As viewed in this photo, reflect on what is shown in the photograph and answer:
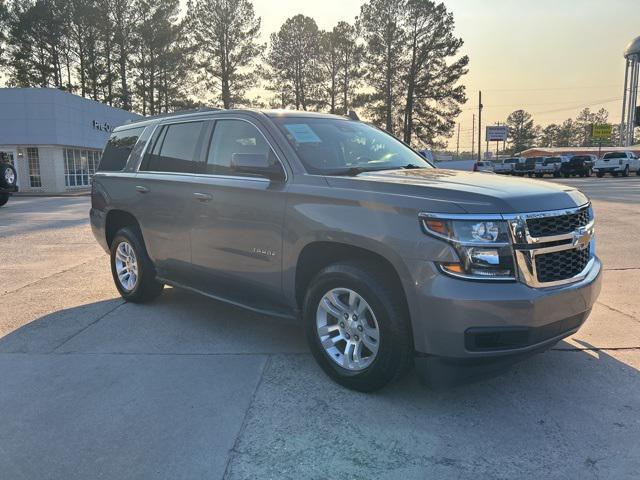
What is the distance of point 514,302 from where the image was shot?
9.67 feet

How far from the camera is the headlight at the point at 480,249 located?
9.76 feet

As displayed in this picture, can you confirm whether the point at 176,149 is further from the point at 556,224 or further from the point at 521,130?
the point at 521,130

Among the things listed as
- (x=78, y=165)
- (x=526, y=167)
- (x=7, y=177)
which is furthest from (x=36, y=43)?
(x=526, y=167)

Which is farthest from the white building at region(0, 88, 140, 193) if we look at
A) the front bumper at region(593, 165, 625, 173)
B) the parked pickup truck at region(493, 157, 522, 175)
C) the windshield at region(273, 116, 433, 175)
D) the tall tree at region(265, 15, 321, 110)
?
the parked pickup truck at region(493, 157, 522, 175)

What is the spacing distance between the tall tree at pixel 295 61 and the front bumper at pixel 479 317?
1944 inches

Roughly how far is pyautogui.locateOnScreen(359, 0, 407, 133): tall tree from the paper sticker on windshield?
151 ft

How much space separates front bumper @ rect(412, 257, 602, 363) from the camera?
9.64 ft

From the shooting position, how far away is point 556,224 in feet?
10.7

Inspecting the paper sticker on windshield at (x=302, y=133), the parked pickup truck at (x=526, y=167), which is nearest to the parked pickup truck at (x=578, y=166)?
the parked pickup truck at (x=526, y=167)

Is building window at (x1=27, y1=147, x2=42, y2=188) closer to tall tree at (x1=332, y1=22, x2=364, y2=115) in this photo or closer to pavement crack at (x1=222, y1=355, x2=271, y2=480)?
tall tree at (x1=332, y1=22, x2=364, y2=115)

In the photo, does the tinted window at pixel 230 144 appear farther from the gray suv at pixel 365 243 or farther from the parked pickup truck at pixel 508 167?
the parked pickup truck at pixel 508 167

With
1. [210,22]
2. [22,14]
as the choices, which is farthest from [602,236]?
[22,14]

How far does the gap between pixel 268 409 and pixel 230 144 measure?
2260mm

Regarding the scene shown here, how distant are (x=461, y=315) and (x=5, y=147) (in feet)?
110
